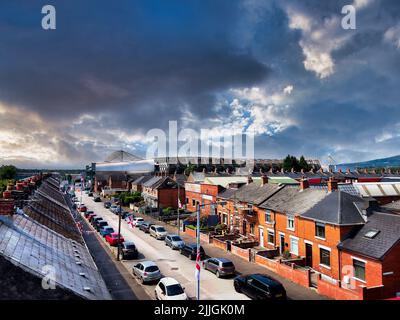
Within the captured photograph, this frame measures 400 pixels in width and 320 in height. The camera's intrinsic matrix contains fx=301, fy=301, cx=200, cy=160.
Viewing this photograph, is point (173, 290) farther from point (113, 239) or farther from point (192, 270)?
point (113, 239)

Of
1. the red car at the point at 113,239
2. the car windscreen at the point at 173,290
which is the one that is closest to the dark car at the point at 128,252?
the red car at the point at 113,239

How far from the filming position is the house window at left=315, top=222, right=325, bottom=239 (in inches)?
1077

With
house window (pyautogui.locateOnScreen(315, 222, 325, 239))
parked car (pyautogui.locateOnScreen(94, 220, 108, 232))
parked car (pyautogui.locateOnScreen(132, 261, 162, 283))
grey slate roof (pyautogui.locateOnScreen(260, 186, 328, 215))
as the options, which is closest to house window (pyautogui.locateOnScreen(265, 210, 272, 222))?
grey slate roof (pyautogui.locateOnScreen(260, 186, 328, 215))

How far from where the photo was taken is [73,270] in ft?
A: 48.3

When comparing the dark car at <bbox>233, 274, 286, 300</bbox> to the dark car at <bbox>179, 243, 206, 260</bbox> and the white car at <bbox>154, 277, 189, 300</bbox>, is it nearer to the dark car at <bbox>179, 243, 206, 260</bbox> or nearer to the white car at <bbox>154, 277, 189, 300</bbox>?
the white car at <bbox>154, 277, 189, 300</bbox>

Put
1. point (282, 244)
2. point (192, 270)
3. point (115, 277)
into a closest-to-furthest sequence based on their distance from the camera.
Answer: point (115, 277) → point (192, 270) → point (282, 244)

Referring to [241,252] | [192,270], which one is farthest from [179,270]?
[241,252]

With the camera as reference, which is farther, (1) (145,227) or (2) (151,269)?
(1) (145,227)

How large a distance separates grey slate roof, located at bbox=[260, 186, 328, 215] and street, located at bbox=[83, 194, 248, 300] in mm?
10783

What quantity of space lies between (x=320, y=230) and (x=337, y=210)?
242 centimetres

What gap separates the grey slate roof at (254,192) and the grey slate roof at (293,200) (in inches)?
52.8

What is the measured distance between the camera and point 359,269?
2319cm

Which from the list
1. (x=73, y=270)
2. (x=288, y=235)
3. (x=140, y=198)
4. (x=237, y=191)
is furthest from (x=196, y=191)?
(x=73, y=270)

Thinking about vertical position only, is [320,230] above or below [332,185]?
below
